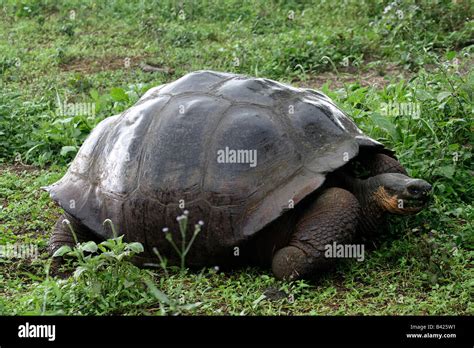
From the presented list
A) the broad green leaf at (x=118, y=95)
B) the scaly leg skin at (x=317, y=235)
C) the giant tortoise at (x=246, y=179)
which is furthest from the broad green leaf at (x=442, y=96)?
the broad green leaf at (x=118, y=95)

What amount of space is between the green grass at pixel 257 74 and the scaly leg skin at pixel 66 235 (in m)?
0.12

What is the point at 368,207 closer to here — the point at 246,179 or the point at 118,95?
the point at 246,179

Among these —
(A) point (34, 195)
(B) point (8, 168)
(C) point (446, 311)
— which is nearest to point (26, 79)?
(B) point (8, 168)

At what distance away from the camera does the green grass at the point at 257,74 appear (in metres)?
4.23

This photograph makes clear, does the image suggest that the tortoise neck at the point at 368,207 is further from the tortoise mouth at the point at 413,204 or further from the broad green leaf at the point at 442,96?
the broad green leaf at the point at 442,96

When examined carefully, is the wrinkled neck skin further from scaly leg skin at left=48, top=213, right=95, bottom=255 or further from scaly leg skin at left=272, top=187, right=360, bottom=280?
scaly leg skin at left=48, top=213, right=95, bottom=255

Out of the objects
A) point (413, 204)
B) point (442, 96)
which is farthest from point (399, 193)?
point (442, 96)

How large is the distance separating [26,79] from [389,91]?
4.61m

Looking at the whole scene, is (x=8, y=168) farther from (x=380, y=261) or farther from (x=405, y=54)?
(x=405, y=54)

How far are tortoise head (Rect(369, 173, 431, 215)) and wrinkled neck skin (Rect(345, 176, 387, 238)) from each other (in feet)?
0.05

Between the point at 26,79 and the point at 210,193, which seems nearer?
the point at 210,193

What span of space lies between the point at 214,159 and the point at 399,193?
1.11m

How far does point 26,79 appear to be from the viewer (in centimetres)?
945

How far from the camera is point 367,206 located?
484 centimetres
